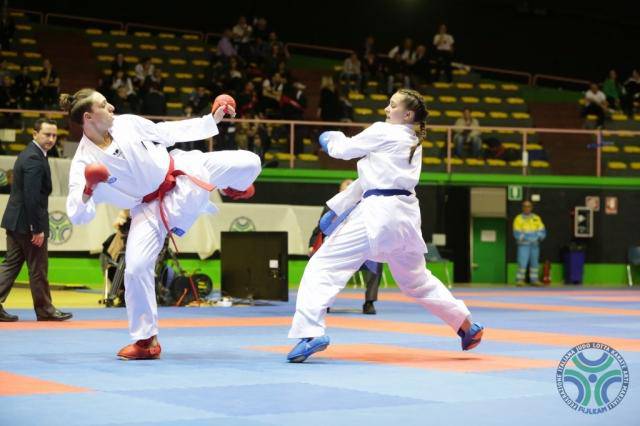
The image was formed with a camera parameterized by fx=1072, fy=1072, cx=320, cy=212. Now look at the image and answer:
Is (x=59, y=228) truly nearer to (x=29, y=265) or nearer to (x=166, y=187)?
(x=29, y=265)

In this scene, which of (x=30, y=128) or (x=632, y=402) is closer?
(x=632, y=402)

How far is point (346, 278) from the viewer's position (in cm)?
784

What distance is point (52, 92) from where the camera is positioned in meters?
22.8

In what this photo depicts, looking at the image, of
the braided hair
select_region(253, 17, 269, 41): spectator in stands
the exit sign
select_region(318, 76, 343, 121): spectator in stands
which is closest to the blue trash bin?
the exit sign

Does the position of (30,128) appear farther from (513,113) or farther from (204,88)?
(513,113)

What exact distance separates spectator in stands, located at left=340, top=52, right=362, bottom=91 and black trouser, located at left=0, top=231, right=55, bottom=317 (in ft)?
55.2

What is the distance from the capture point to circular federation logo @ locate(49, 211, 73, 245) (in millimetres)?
19750

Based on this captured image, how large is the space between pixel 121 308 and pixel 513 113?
16.0 m

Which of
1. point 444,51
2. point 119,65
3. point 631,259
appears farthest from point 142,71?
point 631,259

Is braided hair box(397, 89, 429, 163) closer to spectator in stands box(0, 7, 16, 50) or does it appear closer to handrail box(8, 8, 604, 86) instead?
spectator in stands box(0, 7, 16, 50)

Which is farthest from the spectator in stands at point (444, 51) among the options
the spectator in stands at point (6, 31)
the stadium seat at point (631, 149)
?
the spectator in stands at point (6, 31)

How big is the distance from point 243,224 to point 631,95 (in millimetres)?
12733

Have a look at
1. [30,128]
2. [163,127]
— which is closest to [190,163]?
[163,127]

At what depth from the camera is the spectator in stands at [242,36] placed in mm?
27078
